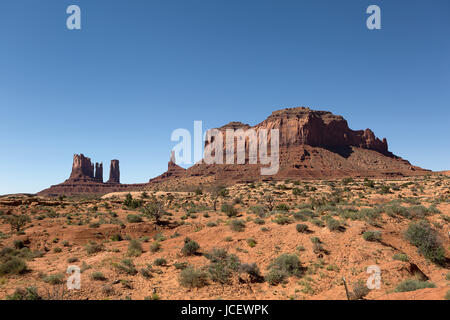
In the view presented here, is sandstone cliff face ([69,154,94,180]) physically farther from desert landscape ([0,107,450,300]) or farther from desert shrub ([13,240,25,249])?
desert shrub ([13,240,25,249])

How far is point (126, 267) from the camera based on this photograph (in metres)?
12.7

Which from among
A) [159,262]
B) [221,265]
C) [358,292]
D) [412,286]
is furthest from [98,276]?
[412,286]

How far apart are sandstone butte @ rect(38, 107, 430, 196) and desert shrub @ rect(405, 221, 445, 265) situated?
82519 millimetres

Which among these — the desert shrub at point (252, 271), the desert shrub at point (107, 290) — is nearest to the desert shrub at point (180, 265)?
the desert shrub at point (252, 271)

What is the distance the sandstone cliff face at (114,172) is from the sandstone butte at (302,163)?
275 inches

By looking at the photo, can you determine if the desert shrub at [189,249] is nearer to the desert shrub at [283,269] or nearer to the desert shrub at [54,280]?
the desert shrub at [283,269]

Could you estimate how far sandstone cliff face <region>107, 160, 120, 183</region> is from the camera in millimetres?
167125

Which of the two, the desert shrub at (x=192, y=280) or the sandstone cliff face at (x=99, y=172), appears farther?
the sandstone cliff face at (x=99, y=172)

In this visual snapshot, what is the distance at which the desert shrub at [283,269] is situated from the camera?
10.8m

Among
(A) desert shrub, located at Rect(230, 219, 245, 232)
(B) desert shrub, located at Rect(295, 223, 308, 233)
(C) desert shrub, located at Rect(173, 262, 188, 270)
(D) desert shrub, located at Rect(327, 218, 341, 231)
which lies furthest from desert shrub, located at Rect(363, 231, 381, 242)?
(C) desert shrub, located at Rect(173, 262, 188, 270)

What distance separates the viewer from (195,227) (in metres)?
21.0

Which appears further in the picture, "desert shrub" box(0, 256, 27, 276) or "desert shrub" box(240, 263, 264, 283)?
"desert shrub" box(0, 256, 27, 276)

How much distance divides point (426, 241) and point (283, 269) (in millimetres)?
8316
